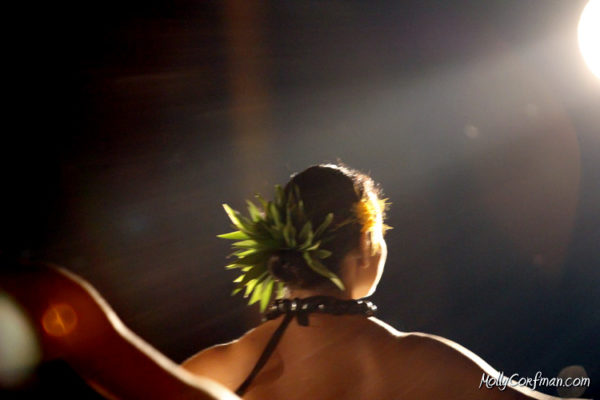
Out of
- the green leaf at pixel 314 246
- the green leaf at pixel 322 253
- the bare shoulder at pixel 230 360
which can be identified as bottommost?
the bare shoulder at pixel 230 360

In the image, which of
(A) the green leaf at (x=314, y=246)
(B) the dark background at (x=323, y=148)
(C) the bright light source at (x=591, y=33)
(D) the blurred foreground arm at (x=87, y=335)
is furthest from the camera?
(C) the bright light source at (x=591, y=33)

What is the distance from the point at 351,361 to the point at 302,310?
0.16 metres

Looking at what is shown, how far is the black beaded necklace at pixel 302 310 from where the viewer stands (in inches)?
44.3

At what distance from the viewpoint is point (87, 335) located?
0.49 meters

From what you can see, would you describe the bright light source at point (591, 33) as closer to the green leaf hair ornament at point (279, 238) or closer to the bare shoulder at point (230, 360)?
the green leaf hair ornament at point (279, 238)

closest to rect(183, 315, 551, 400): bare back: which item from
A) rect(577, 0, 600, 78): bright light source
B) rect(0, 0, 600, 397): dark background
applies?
rect(0, 0, 600, 397): dark background

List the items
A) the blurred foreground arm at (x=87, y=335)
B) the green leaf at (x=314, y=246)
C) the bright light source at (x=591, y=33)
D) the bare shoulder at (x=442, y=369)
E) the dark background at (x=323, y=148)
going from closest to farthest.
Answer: the blurred foreground arm at (x=87, y=335) < the bare shoulder at (x=442, y=369) < the green leaf at (x=314, y=246) < the dark background at (x=323, y=148) < the bright light source at (x=591, y=33)

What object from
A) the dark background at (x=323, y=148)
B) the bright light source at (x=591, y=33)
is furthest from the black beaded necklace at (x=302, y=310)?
the bright light source at (x=591, y=33)

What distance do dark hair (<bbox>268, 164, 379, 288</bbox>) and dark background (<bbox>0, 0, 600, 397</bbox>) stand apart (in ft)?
2.74

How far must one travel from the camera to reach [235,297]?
2203 mm

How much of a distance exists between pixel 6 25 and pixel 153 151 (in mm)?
650

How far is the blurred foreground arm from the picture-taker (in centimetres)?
44

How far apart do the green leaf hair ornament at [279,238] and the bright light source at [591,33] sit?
167cm

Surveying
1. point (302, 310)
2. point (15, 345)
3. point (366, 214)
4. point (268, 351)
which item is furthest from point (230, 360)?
point (15, 345)
